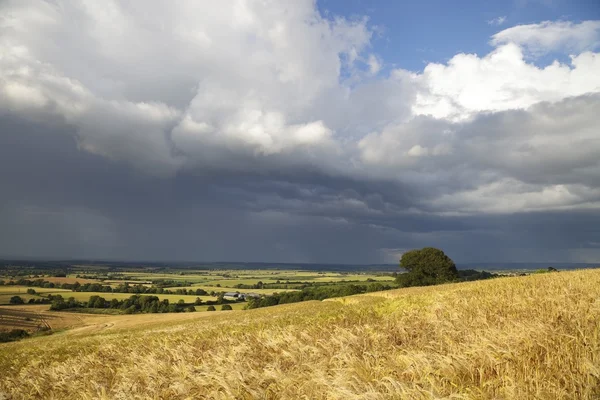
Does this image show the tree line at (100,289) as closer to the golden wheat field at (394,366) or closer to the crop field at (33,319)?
the crop field at (33,319)

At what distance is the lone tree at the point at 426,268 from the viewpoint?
73.6 m

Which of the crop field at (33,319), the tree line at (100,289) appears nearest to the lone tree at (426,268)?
the tree line at (100,289)

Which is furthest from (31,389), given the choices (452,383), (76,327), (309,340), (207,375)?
(76,327)

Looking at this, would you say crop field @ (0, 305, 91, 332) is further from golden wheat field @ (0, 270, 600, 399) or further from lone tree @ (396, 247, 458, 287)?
lone tree @ (396, 247, 458, 287)

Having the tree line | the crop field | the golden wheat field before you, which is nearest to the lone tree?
the tree line

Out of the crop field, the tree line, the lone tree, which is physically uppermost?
the lone tree

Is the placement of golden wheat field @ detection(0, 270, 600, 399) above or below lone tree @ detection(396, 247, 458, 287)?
above

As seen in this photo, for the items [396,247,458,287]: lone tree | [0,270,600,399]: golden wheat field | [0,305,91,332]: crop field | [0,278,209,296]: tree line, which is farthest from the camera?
[0,278,209,296]: tree line

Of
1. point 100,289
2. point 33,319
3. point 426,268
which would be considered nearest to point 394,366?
point 426,268

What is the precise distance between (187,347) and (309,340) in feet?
11.3

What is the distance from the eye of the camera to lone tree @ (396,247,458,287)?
73.6 metres

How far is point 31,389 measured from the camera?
7.88 meters

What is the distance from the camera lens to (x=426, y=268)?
74.1 metres

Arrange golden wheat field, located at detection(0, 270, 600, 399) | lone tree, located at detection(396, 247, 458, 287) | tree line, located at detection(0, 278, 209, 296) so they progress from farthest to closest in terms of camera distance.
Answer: tree line, located at detection(0, 278, 209, 296)
lone tree, located at detection(396, 247, 458, 287)
golden wheat field, located at detection(0, 270, 600, 399)
